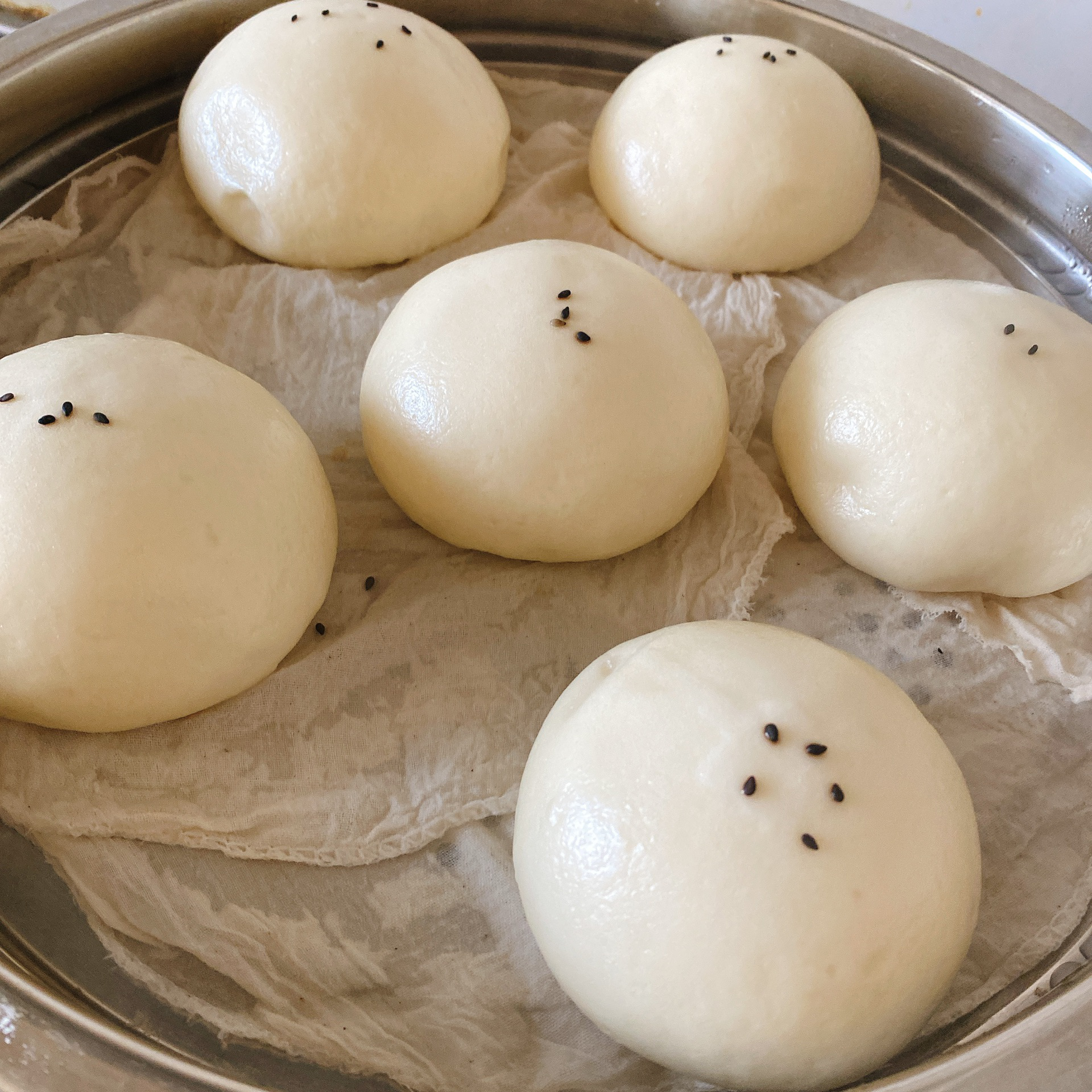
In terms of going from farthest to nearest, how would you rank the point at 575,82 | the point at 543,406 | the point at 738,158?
the point at 575,82 < the point at 738,158 < the point at 543,406

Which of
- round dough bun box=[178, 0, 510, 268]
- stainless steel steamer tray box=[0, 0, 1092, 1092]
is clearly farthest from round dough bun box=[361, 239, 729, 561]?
stainless steel steamer tray box=[0, 0, 1092, 1092]

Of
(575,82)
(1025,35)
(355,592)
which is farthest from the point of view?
(1025,35)

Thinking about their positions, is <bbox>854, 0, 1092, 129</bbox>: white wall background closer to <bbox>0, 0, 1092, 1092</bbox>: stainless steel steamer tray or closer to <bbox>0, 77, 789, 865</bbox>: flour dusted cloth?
<bbox>0, 0, 1092, 1092</bbox>: stainless steel steamer tray

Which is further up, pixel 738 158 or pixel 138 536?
pixel 738 158

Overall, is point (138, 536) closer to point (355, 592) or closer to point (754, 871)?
point (355, 592)

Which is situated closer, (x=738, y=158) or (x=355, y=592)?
(x=355, y=592)

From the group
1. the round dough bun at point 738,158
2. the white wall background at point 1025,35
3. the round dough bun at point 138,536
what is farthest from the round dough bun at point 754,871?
the white wall background at point 1025,35

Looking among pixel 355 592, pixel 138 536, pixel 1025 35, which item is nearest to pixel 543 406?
pixel 355 592
